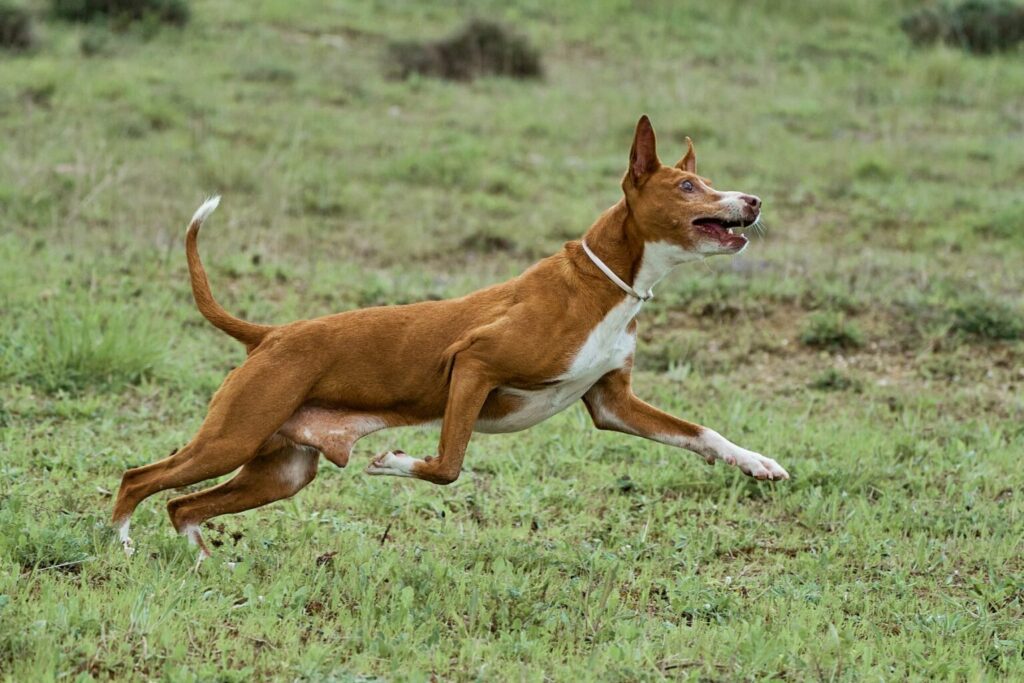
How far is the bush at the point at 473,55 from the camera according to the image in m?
16.5

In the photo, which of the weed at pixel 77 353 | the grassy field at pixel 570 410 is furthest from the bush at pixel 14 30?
the weed at pixel 77 353

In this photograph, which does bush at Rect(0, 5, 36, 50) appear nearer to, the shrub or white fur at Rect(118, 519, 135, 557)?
the shrub

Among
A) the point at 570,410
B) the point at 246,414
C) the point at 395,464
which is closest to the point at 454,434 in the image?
the point at 395,464

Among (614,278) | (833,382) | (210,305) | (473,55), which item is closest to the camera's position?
(614,278)

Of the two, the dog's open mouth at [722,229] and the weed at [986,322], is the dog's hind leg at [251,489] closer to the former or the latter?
the dog's open mouth at [722,229]

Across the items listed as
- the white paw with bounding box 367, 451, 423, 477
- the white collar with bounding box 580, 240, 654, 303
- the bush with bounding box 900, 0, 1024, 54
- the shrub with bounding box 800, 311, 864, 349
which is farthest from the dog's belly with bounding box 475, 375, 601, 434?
the bush with bounding box 900, 0, 1024, 54

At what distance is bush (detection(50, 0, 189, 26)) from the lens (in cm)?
1692

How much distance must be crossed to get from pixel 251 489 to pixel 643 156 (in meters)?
2.11

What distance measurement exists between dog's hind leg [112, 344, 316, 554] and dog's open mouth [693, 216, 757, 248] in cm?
161

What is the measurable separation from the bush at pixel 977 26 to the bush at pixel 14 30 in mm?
11015

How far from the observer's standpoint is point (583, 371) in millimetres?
5453

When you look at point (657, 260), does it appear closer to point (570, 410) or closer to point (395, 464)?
point (395, 464)

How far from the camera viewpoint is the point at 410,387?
556cm

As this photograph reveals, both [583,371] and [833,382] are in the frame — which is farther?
[833,382]
